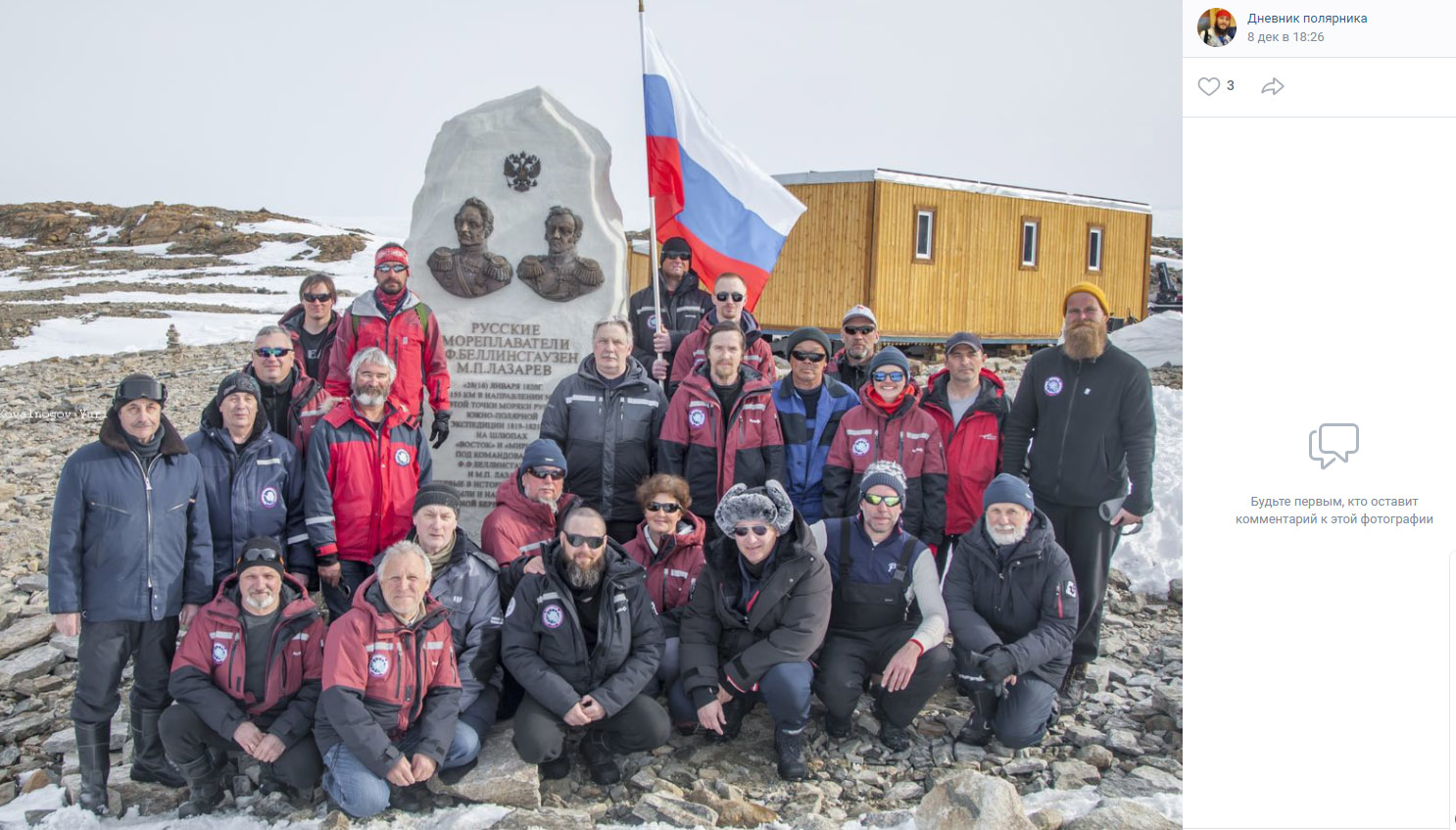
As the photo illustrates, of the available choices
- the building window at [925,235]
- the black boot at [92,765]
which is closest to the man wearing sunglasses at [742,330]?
the black boot at [92,765]

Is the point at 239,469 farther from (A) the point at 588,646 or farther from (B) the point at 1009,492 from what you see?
(B) the point at 1009,492

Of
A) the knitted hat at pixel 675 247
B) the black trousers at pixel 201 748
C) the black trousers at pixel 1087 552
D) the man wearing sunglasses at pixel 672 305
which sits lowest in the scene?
the black trousers at pixel 201 748

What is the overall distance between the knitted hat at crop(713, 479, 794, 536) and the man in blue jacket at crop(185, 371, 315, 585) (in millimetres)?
1974

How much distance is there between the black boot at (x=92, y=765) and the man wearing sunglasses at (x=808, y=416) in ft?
10.6

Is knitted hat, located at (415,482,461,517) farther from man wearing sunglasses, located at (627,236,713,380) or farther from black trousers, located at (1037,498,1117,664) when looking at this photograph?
black trousers, located at (1037,498,1117,664)

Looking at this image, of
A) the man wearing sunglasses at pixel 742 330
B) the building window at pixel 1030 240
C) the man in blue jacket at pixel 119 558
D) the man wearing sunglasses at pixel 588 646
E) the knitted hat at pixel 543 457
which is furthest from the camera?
the building window at pixel 1030 240

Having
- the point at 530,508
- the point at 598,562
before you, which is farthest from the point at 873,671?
the point at 530,508

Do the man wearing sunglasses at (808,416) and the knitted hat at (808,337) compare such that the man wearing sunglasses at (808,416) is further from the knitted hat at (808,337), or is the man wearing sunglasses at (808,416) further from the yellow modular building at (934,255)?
the yellow modular building at (934,255)

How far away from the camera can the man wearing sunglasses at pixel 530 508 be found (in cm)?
481

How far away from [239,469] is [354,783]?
4.96ft

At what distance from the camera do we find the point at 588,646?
14.2 ft

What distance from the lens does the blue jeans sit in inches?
150

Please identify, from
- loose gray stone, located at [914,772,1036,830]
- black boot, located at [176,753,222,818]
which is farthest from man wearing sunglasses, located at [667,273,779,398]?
black boot, located at [176,753,222,818]

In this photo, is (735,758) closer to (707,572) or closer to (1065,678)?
(707,572)
